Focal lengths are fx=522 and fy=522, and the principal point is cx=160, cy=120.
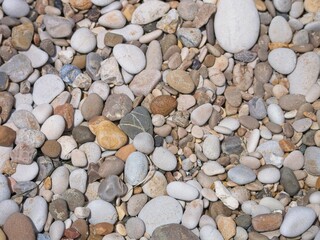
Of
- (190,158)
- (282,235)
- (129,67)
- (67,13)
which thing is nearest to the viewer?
(282,235)

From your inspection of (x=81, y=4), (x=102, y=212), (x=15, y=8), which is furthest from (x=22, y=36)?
(x=102, y=212)

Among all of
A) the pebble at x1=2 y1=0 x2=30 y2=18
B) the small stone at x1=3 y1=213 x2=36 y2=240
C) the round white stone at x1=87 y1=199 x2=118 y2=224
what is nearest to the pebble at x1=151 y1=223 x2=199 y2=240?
the round white stone at x1=87 y1=199 x2=118 y2=224

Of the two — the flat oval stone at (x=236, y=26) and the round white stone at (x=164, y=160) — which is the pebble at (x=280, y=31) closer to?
the flat oval stone at (x=236, y=26)

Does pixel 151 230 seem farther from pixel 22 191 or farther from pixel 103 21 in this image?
pixel 103 21

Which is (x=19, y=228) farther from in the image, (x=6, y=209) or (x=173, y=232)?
(x=173, y=232)

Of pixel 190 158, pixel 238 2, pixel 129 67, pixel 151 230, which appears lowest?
pixel 151 230

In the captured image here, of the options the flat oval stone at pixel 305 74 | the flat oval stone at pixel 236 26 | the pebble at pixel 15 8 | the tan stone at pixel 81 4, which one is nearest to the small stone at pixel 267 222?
the flat oval stone at pixel 305 74

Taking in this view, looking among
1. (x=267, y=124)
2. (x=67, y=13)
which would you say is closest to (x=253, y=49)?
(x=267, y=124)

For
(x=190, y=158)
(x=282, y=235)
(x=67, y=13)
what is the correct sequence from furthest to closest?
1. (x=67, y=13)
2. (x=190, y=158)
3. (x=282, y=235)
